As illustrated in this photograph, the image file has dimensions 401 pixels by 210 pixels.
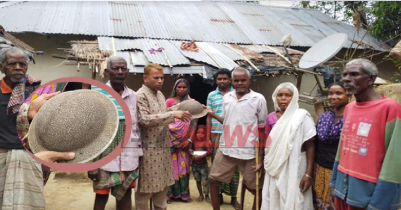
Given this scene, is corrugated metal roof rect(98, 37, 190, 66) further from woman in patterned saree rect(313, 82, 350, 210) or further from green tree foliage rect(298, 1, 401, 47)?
green tree foliage rect(298, 1, 401, 47)

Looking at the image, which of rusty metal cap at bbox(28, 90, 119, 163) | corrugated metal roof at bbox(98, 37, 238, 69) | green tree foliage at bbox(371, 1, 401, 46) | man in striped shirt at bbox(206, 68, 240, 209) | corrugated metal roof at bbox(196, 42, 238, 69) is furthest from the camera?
green tree foliage at bbox(371, 1, 401, 46)

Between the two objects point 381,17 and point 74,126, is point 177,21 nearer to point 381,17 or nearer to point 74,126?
point 381,17

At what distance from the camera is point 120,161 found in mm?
2643

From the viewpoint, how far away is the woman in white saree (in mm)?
2910

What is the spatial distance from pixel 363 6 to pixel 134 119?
8568mm

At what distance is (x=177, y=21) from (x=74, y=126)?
7085mm

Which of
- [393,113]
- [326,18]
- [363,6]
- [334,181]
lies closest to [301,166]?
[334,181]

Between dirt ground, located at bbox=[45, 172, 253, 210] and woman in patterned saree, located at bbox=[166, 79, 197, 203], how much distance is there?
6.8 inches

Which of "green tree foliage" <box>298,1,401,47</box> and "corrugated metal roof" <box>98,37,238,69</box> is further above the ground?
"green tree foliage" <box>298,1,401,47</box>

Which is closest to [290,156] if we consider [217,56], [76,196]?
[76,196]

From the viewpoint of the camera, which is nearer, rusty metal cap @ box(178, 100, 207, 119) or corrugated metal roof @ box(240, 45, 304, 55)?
rusty metal cap @ box(178, 100, 207, 119)

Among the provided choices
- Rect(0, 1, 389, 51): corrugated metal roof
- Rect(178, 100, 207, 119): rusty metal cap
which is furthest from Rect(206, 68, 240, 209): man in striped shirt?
Rect(0, 1, 389, 51): corrugated metal roof

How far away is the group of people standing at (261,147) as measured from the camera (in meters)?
2.09

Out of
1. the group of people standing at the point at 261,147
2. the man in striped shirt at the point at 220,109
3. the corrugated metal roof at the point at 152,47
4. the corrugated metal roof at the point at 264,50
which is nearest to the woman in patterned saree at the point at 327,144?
the group of people standing at the point at 261,147
